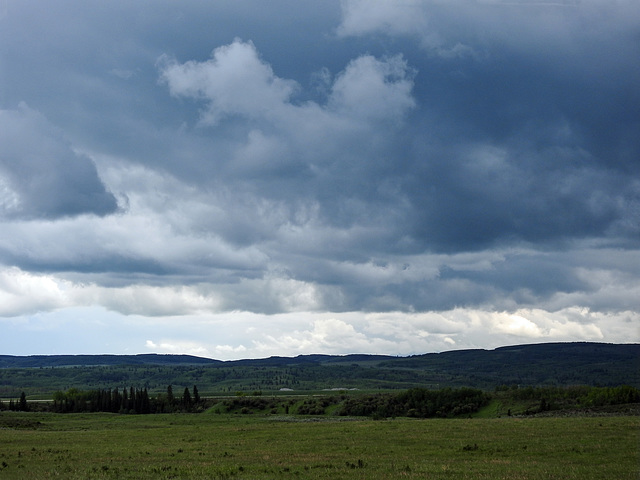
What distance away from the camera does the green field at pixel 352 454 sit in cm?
2948

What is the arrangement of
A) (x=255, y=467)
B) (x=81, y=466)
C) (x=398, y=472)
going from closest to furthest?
(x=398, y=472) → (x=255, y=467) → (x=81, y=466)

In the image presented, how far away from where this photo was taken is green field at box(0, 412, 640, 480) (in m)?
29.5

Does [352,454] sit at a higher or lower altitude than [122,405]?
higher

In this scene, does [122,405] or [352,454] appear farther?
[122,405]

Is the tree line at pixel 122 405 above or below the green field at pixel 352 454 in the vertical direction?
below

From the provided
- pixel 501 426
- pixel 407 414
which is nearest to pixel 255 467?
pixel 501 426

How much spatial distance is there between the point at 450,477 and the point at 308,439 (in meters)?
23.1

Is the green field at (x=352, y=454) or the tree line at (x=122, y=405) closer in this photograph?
the green field at (x=352, y=454)

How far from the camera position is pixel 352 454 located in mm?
37688

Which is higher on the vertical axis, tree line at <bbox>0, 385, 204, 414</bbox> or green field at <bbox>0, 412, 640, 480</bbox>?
green field at <bbox>0, 412, 640, 480</bbox>

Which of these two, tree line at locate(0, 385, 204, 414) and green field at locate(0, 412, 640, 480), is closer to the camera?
green field at locate(0, 412, 640, 480)

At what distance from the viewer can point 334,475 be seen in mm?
29109

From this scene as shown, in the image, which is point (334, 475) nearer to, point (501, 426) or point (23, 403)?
point (501, 426)

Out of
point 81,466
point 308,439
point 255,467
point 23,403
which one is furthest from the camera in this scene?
point 23,403
